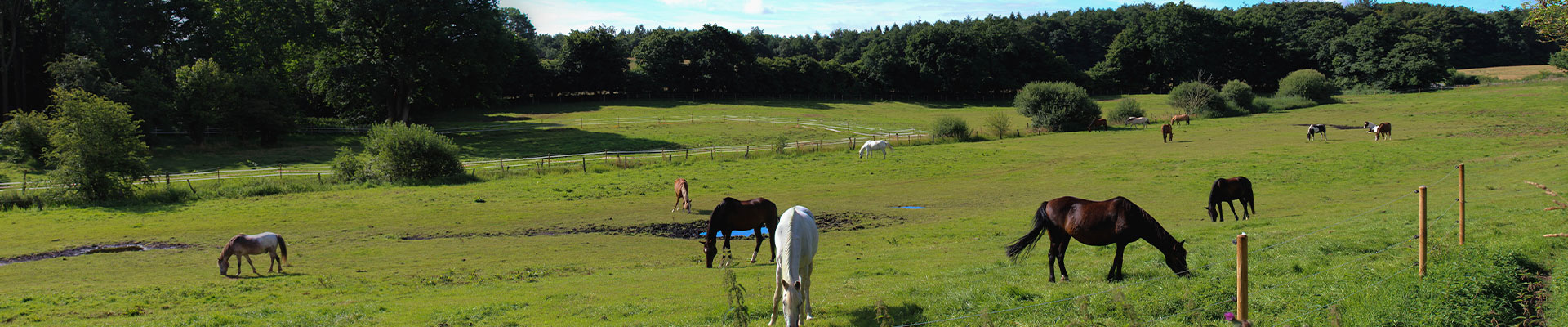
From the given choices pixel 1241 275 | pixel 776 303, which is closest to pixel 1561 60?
pixel 1241 275

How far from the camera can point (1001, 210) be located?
22859mm

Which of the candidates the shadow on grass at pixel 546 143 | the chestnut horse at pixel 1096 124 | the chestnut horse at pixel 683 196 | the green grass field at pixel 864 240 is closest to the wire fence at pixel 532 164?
the green grass field at pixel 864 240

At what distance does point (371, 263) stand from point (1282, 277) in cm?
1596

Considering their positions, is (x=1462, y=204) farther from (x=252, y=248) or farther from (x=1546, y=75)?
(x=1546, y=75)

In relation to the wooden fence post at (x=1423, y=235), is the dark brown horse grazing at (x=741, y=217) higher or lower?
lower

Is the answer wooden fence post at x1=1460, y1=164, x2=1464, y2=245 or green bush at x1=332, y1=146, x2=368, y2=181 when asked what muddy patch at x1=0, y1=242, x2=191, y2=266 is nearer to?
green bush at x1=332, y1=146, x2=368, y2=181

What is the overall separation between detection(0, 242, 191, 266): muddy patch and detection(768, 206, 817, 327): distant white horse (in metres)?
17.7

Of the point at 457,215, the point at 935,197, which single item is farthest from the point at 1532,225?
the point at 457,215

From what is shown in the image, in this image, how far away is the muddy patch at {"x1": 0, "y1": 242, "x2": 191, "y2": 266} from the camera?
17.9 m

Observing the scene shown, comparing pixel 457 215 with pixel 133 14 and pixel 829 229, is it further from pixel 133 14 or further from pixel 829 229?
pixel 133 14

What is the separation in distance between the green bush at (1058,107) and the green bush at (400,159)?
35361mm

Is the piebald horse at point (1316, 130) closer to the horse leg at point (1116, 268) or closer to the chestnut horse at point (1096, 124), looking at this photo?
the chestnut horse at point (1096, 124)

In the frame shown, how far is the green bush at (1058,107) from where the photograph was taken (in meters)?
51.7

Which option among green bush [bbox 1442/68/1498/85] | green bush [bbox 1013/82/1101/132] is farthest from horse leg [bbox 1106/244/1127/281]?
green bush [bbox 1442/68/1498/85]
